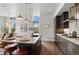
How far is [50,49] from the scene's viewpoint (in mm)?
2477

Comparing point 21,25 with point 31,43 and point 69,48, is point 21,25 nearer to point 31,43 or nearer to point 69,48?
point 31,43

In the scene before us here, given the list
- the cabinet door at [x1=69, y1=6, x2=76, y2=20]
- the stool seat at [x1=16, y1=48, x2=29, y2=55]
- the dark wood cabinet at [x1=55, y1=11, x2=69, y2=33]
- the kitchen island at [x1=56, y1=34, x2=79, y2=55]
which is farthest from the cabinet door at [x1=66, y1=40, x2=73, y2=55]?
the stool seat at [x1=16, y1=48, x2=29, y2=55]

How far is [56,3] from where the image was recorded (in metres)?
2.46

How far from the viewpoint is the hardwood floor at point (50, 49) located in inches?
96.7

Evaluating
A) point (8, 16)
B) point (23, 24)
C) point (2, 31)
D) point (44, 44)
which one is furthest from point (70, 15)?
point (2, 31)

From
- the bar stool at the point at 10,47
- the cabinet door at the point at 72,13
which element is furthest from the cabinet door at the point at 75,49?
the bar stool at the point at 10,47

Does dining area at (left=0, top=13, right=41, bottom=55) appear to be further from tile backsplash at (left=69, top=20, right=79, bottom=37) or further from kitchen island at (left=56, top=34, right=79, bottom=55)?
tile backsplash at (left=69, top=20, right=79, bottom=37)

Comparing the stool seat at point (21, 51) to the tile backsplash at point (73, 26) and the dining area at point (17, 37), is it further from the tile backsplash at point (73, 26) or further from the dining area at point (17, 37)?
the tile backsplash at point (73, 26)

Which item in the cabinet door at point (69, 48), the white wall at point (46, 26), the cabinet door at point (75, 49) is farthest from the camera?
the white wall at point (46, 26)

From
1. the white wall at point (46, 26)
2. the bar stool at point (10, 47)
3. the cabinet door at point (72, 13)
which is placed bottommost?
the bar stool at point (10, 47)

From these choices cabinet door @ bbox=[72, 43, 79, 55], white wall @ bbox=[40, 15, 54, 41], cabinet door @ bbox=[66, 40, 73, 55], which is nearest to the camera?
cabinet door @ bbox=[72, 43, 79, 55]

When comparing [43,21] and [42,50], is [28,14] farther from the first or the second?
[42,50]

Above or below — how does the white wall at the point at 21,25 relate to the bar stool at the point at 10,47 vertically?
above

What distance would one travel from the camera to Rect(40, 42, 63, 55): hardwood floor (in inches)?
96.7
